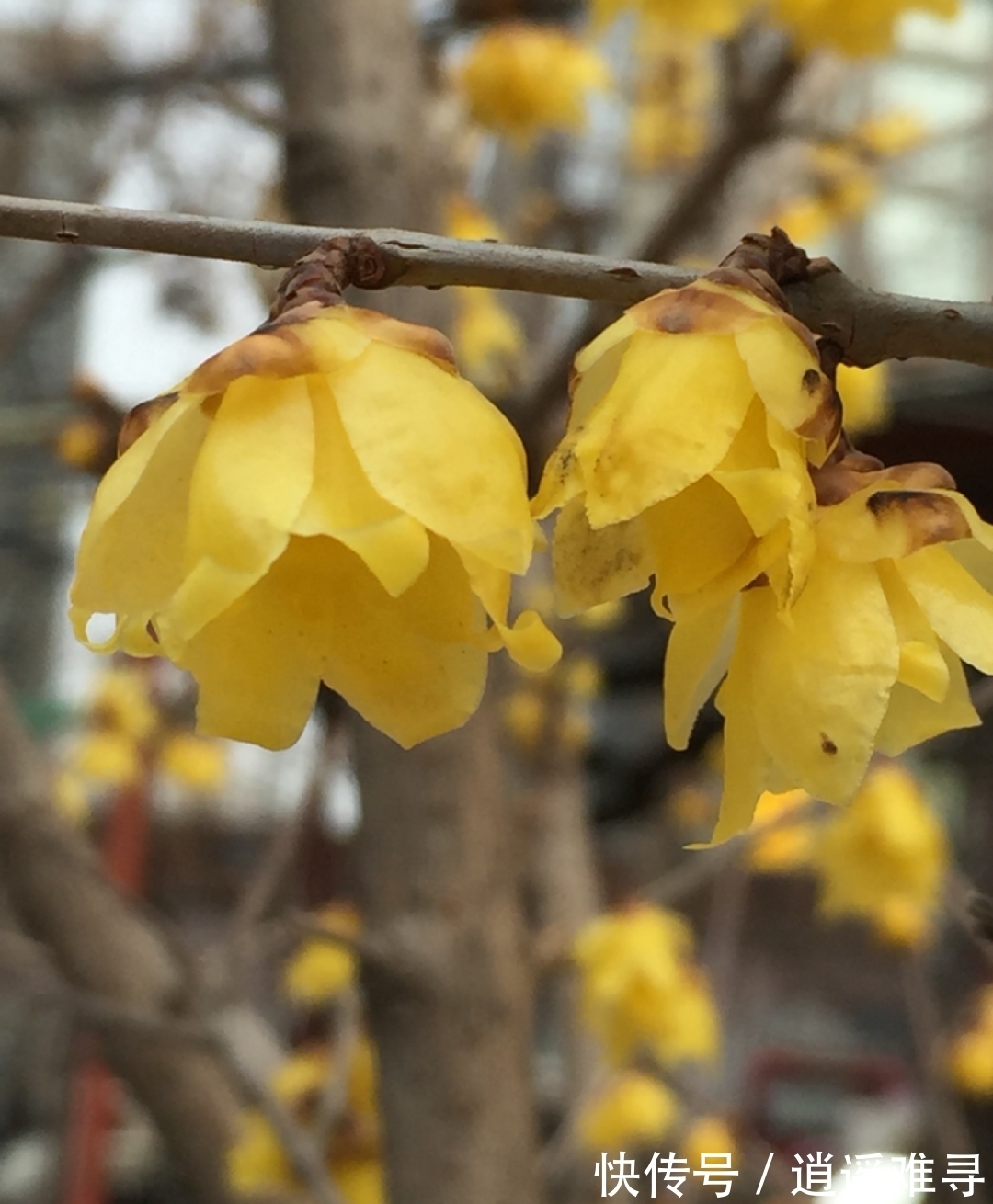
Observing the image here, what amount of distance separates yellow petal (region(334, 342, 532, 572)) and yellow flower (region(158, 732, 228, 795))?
80.4 inches

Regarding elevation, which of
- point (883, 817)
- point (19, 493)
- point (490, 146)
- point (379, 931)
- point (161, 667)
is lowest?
point (379, 931)

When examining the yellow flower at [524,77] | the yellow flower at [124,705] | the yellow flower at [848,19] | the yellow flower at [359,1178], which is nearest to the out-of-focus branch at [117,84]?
the yellow flower at [524,77]

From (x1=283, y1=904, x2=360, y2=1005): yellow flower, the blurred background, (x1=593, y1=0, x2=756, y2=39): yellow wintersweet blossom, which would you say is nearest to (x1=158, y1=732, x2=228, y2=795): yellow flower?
the blurred background

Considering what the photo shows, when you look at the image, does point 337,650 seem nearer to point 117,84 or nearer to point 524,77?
point 524,77

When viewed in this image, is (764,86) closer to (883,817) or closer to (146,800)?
(883,817)

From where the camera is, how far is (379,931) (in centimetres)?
88

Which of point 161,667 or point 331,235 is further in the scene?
point 161,667

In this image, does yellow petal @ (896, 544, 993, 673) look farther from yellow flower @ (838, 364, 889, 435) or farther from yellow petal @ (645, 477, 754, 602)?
yellow flower @ (838, 364, 889, 435)

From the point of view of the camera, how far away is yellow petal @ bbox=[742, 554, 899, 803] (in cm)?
32

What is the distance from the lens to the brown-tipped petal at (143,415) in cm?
34

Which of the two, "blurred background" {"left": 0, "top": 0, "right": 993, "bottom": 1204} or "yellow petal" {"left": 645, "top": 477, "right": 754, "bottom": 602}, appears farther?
"blurred background" {"left": 0, "top": 0, "right": 993, "bottom": 1204}

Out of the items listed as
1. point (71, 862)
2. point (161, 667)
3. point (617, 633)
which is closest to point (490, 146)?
point (617, 633)

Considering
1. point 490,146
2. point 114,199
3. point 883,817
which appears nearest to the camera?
point 883,817

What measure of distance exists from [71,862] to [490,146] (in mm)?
1835
